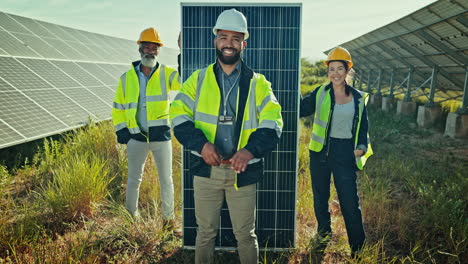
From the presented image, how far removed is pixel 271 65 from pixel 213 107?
1.15 m

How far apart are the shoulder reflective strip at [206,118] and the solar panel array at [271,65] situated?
100 cm

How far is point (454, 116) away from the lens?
10219 mm

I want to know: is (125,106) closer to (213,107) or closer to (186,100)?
(186,100)

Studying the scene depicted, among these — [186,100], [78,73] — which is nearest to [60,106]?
[78,73]

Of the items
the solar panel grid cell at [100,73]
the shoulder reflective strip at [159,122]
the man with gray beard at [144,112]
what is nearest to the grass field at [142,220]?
the man with gray beard at [144,112]

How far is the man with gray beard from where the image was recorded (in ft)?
13.9

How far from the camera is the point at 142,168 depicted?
435cm

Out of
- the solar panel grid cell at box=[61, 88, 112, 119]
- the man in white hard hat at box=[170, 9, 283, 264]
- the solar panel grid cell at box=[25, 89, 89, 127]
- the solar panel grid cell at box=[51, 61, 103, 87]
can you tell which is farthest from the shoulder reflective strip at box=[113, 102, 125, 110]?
the solar panel grid cell at box=[51, 61, 103, 87]

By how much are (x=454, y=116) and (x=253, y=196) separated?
9809mm

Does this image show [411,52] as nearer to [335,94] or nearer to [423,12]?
[423,12]

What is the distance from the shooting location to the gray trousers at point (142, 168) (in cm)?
425

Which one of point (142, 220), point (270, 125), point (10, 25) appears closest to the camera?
point (270, 125)

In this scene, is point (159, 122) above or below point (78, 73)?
below

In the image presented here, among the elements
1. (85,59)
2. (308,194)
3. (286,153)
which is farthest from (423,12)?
(85,59)
